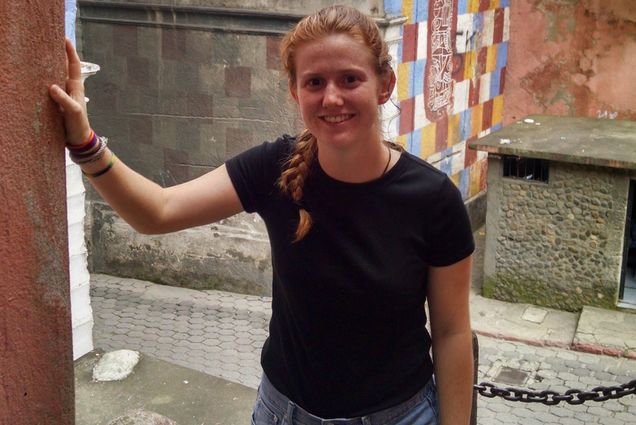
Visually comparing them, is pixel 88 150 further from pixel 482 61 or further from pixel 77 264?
pixel 482 61

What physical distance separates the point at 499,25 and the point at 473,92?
106 cm

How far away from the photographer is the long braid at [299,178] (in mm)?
2064

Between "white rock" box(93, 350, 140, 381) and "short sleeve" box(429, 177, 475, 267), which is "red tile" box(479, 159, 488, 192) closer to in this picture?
"white rock" box(93, 350, 140, 381)

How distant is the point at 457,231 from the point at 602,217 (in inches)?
214

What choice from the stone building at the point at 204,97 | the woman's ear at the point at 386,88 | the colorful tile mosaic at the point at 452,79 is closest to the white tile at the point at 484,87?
the colorful tile mosaic at the point at 452,79

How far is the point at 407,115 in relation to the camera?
768 cm

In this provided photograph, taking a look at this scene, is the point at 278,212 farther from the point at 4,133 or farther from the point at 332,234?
the point at 4,133

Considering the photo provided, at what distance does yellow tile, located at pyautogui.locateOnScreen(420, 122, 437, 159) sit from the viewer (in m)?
8.09

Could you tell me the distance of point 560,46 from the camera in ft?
32.4

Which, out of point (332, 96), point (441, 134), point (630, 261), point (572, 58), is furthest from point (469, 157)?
point (332, 96)

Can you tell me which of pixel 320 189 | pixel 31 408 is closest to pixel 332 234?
pixel 320 189

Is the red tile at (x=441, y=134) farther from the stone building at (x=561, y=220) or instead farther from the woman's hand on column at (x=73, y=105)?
the woman's hand on column at (x=73, y=105)

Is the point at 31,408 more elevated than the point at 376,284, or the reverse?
the point at 376,284

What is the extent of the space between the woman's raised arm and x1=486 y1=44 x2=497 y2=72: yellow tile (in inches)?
310
